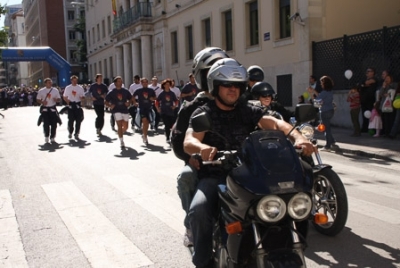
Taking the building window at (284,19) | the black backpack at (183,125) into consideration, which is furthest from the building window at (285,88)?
the black backpack at (183,125)

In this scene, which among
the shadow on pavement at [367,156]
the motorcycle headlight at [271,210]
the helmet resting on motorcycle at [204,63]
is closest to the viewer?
the motorcycle headlight at [271,210]

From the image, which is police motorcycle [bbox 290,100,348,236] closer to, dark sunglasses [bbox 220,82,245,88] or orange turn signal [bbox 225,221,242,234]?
dark sunglasses [bbox 220,82,245,88]

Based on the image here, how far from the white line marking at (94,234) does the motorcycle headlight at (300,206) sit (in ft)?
6.57

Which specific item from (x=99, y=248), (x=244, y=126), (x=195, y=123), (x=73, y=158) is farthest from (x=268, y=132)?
(x=73, y=158)

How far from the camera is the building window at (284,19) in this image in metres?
18.5

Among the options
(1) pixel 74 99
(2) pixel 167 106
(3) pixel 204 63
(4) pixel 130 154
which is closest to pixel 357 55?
(2) pixel 167 106

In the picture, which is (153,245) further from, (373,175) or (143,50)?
(143,50)

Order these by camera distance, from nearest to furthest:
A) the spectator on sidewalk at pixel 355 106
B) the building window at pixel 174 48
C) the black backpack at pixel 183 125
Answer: the black backpack at pixel 183 125, the spectator on sidewalk at pixel 355 106, the building window at pixel 174 48

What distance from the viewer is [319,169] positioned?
4.83 meters

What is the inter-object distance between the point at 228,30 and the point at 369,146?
45.2ft

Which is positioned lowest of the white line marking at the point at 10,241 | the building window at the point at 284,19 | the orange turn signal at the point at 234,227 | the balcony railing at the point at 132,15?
the white line marking at the point at 10,241

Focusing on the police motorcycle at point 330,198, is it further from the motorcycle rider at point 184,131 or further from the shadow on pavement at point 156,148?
the shadow on pavement at point 156,148

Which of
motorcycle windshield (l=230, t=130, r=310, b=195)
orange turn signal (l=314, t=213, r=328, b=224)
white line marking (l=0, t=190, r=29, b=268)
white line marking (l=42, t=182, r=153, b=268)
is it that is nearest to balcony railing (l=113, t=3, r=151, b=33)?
white line marking (l=42, t=182, r=153, b=268)

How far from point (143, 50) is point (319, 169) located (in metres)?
28.9
